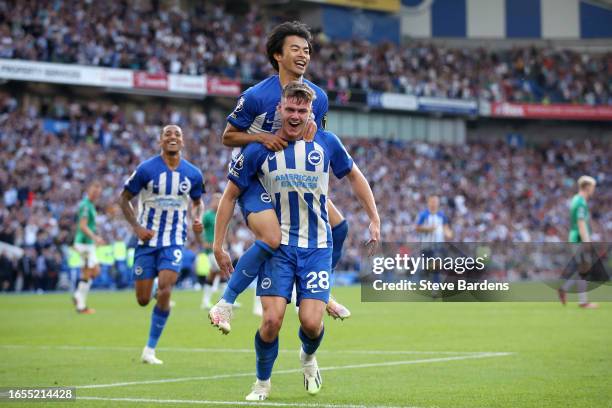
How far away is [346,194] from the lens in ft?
141

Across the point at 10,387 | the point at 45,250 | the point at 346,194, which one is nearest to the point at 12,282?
the point at 45,250

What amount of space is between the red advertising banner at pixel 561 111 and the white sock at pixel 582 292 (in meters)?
37.1

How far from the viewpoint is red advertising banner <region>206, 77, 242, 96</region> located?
1773 inches

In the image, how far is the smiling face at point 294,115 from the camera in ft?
24.5

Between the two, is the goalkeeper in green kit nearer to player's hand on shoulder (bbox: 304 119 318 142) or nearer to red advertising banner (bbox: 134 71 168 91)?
player's hand on shoulder (bbox: 304 119 318 142)

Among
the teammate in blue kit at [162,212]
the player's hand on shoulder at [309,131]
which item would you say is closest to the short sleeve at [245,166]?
the player's hand on shoulder at [309,131]

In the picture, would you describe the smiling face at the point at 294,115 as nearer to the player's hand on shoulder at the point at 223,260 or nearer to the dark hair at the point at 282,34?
the dark hair at the point at 282,34

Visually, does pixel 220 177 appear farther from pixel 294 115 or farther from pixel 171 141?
pixel 294 115

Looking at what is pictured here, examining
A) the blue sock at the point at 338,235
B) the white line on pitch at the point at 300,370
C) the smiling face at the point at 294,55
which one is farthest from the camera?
the white line on pitch at the point at 300,370

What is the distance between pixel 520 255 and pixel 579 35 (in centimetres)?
3055

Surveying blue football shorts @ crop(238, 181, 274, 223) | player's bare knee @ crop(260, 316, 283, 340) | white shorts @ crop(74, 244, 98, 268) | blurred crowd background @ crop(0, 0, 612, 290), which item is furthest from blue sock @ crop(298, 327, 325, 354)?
blurred crowd background @ crop(0, 0, 612, 290)

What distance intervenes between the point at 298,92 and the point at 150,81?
118 feet

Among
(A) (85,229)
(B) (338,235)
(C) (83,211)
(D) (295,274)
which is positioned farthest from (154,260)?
(C) (83,211)

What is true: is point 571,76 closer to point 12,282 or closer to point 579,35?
point 579,35
